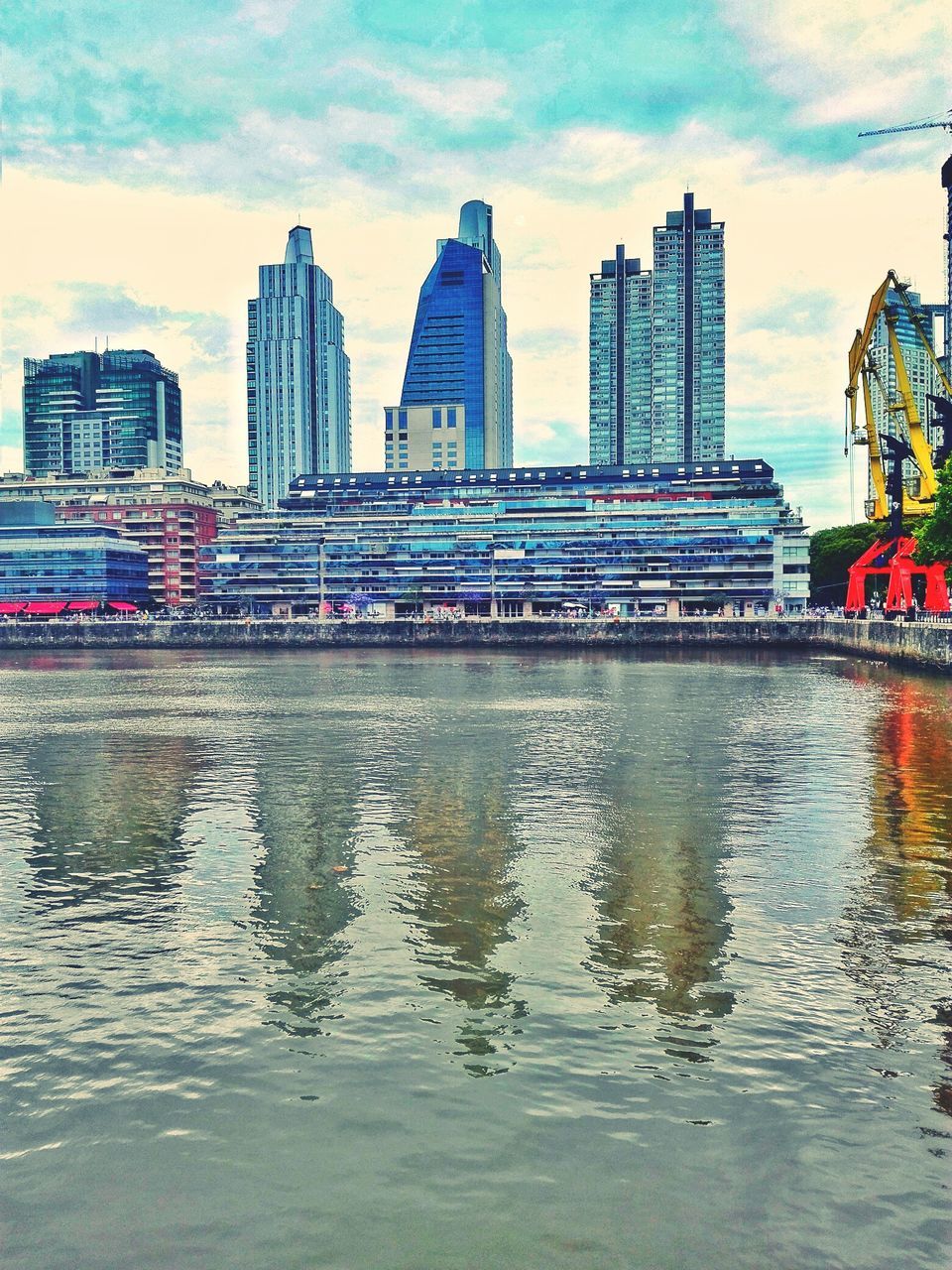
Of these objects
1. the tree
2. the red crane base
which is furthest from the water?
the red crane base

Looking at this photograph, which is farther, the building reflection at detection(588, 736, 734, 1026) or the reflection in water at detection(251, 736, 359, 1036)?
the reflection in water at detection(251, 736, 359, 1036)

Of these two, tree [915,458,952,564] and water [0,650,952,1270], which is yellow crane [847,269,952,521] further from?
water [0,650,952,1270]

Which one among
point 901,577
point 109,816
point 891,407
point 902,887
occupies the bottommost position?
point 109,816

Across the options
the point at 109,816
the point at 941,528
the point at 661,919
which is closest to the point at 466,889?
the point at 661,919

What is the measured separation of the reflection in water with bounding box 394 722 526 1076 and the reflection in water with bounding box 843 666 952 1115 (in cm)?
633

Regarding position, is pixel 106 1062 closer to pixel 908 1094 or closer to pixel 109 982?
pixel 109 982

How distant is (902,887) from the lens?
26812mm

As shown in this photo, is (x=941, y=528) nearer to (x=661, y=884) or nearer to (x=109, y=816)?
(x=661, y=884)

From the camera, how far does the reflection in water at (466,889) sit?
745 inches

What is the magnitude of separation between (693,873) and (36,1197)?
722 inches

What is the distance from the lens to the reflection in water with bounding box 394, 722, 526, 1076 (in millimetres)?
18919

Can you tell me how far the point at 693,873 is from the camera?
28.2m

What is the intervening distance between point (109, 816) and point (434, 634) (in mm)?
136788

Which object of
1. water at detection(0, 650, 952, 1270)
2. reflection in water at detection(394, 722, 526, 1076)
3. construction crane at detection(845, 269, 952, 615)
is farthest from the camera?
construction crane at detection(845, 269, 952, 615)
